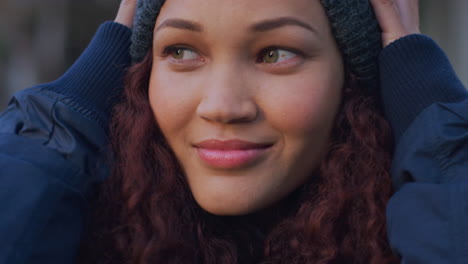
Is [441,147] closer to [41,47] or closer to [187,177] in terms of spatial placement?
[187,177]

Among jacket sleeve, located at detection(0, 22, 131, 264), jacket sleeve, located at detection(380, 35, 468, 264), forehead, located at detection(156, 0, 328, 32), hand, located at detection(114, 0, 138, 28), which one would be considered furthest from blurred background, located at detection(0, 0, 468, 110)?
jacket sleeve, located at detection(380, 35, 468, 264)

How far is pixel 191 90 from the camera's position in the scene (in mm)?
1562

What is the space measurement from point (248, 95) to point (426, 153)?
20.2 inches

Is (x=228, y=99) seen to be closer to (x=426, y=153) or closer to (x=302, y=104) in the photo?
(x=302, y=104)

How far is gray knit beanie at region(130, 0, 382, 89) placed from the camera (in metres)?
1.62

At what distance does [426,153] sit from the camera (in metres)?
1.45

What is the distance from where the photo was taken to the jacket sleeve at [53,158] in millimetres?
1438

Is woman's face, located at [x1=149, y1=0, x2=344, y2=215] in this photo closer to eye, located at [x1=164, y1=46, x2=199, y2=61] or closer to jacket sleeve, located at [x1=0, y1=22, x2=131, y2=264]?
eye, located at [x1=164, y1=46, x2=199, y2=61]

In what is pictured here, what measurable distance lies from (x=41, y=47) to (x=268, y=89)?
27.6 feet

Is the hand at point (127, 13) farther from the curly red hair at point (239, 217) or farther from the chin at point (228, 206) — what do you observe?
the chin at point (228, 206)

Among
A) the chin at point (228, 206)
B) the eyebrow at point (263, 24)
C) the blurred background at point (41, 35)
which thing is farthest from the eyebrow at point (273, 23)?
the blurred background at point (41, 35)

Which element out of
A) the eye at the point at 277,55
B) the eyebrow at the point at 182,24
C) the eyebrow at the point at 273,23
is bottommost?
the eye at the point at 277,55

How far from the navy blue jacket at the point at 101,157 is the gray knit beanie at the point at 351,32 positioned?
55 mm

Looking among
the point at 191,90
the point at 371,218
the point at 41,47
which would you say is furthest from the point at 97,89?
the point at 41,47
